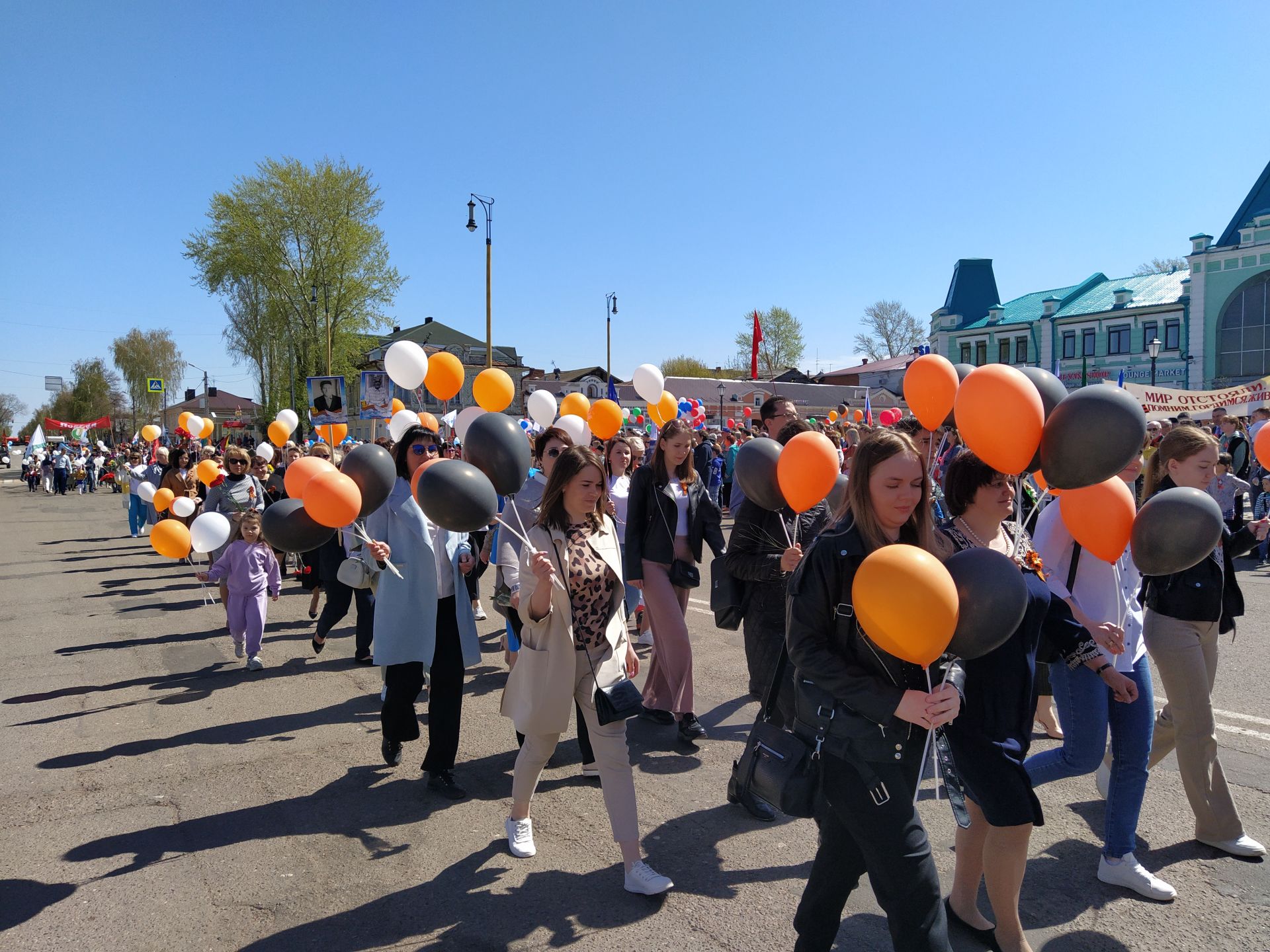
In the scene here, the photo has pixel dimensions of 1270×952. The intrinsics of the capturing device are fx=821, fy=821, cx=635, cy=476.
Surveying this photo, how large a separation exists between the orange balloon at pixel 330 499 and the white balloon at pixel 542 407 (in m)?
5.33

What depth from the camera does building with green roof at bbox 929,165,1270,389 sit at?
38688mm

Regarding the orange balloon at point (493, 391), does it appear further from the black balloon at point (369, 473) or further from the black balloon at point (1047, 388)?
the black balloon at point (1047, 388)

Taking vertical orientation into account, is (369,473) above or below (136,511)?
above

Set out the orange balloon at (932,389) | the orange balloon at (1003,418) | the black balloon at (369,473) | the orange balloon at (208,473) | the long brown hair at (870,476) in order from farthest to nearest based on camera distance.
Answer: the orange balloon at (208,473)
the orange balloon at (932,389)
the black balloon at (369,473)
the orange balloon at (1003,418)
the long brown hair at (870,476)

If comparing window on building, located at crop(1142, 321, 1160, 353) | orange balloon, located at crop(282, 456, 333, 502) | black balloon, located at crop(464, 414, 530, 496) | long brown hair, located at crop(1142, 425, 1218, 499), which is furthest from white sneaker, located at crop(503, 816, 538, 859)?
window on building, located at crop(1142, 321, 1160, 353)

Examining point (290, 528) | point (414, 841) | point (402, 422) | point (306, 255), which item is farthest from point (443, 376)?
point (306, 255)

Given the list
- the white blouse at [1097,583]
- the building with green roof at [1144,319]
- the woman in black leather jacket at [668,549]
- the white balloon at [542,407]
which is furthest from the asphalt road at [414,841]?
the building with green roof at [1144,319]

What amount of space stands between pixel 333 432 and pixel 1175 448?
10.4 m

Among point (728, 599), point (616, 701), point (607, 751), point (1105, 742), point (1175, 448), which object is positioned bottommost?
point (607, 751)

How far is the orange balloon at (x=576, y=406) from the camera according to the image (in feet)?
26.6

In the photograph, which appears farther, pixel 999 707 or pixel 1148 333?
pixel 1148 333

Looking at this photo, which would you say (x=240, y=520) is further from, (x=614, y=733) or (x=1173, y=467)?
(x=1173, y=467)

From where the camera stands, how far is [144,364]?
258 feet

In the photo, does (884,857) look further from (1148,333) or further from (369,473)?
(1148,333)
